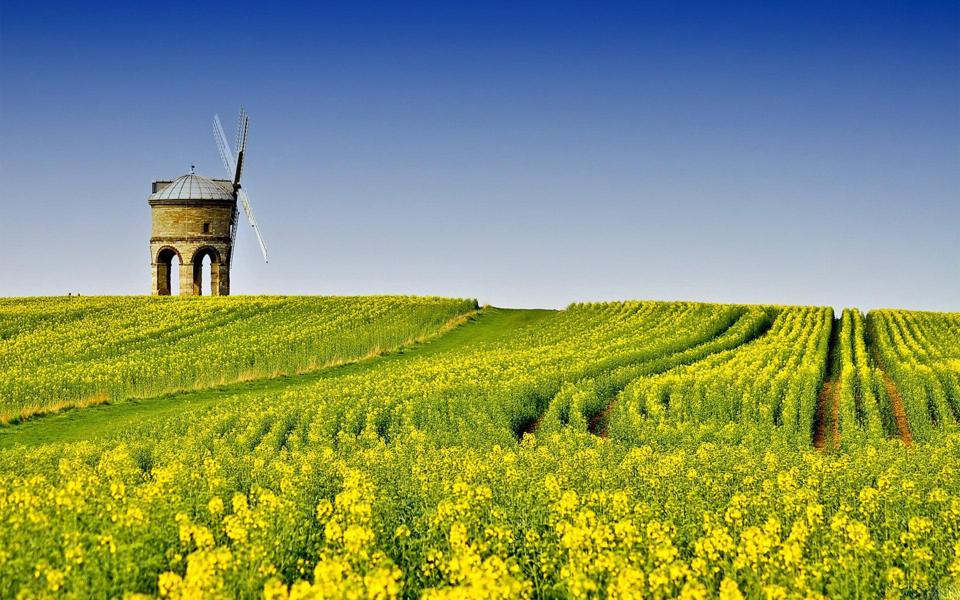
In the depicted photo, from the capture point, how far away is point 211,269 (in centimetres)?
7956

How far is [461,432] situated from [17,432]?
1833 cm

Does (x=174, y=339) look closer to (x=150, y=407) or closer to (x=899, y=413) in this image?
(x=150, y=407)

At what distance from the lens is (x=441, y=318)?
219 ft

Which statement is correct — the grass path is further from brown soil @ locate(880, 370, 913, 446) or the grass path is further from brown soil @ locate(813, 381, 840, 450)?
brown soil @ locate(880, 370, 913, 446)

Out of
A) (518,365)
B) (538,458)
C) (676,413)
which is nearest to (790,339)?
(518,365)

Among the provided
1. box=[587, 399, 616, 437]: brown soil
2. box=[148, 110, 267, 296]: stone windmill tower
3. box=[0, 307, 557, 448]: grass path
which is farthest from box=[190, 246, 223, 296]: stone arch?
box=[587, 399, 616, 437]: brown soil

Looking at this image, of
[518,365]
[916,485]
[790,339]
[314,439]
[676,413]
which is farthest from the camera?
[790,339]

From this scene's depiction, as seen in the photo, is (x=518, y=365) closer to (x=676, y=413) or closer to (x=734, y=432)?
(x=676, y=413)

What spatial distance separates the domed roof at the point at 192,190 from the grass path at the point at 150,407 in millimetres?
28141

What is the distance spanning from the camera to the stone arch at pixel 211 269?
78812mm

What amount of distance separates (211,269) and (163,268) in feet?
12.5

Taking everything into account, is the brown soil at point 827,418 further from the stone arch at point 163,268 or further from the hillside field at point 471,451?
the stone arch at point 163,268

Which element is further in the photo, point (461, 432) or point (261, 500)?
point (461, 432)

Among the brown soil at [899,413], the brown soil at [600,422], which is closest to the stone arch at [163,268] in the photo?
the brown soil at [600,422]
